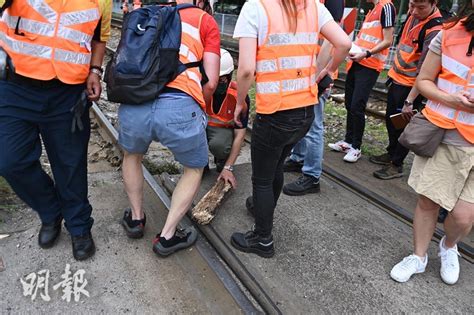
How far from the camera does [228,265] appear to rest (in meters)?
2.82

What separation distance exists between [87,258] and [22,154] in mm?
853

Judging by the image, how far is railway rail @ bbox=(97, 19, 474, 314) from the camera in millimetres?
2477

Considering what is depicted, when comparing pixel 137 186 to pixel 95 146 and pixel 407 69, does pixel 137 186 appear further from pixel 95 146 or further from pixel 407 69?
pixel 407 69

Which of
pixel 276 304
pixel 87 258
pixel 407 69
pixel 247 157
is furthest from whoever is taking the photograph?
pixel 247 157

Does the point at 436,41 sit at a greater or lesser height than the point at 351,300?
greater

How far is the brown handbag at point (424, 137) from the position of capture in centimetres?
242

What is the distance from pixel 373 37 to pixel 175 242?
356 centimetres

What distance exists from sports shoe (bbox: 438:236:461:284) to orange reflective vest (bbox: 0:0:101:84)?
2821mm

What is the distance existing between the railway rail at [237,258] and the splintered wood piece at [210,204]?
2.7 inches

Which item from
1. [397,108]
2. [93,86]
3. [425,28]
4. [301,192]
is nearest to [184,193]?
[93,86]

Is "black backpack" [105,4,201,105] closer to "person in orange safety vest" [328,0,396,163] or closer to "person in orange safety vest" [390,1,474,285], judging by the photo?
"person in orange safety vest" [390,1,474,285]

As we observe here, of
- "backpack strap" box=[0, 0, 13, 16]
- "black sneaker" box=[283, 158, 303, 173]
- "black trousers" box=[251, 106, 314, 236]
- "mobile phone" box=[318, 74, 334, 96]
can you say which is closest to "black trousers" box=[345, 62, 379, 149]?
"black sneaker" box=[283, 158, 303, 173]

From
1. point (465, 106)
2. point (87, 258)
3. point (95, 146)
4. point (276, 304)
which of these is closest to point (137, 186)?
point (87, 258)

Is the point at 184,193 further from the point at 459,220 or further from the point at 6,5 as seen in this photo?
the point at 459,220
